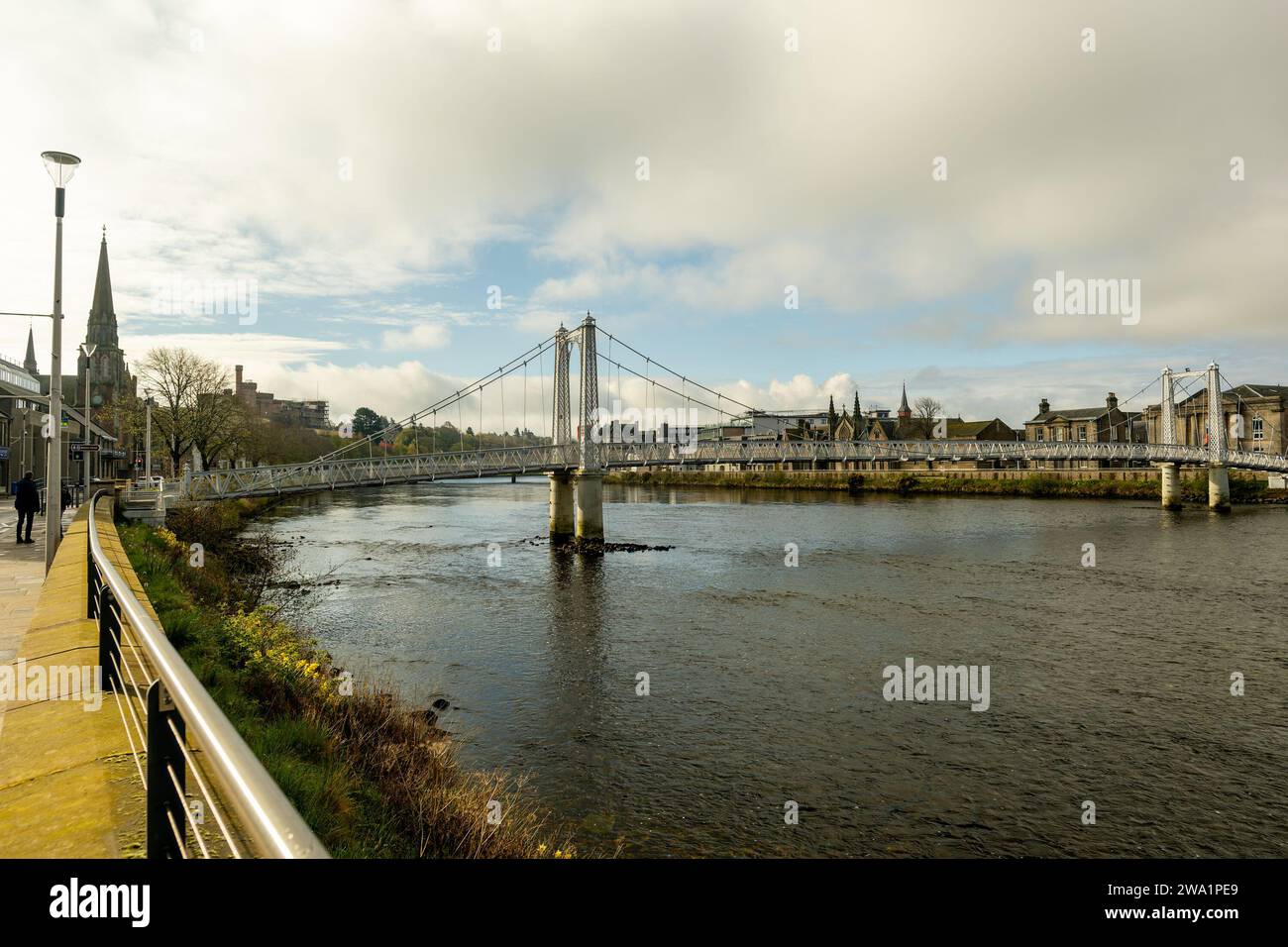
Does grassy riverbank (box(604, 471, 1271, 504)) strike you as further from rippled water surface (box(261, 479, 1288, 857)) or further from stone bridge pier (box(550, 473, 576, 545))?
stone bridge pier (box(550, 473, 576, 545))

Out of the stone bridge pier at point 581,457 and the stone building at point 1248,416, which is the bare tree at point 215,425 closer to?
the stone bridge pier at point 581,457

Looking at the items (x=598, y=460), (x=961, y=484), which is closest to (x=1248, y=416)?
(x=961, y=484)

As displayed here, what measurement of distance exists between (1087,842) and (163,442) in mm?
61609

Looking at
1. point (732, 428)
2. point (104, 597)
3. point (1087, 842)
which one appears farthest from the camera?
point (732, 428)

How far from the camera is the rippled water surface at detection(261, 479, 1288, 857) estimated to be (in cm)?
1096

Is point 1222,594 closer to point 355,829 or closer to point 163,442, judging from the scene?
point 355,829

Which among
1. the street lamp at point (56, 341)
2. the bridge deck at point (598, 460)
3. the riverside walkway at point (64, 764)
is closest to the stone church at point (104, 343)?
the bridge deck at point (598, 460)

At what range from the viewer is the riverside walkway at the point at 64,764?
354cm

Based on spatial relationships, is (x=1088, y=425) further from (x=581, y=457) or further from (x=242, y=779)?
(x=242, y=779)

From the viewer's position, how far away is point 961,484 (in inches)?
3484

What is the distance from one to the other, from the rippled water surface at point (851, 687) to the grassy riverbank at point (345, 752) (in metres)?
1.48

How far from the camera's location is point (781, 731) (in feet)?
46.8

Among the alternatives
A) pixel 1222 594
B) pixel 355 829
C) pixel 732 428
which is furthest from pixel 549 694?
pixel 732 428

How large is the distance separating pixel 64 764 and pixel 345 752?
18.9ft
